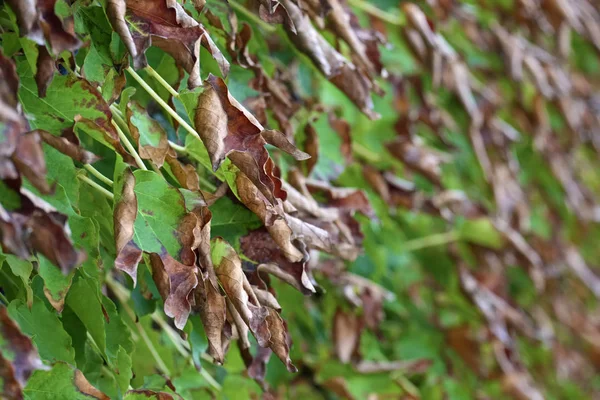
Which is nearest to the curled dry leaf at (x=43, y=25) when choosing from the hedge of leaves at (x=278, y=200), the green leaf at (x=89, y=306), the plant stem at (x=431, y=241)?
the hedge of leaves at (x=278, y=200)

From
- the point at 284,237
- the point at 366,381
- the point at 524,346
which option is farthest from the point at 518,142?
the point at 284,237

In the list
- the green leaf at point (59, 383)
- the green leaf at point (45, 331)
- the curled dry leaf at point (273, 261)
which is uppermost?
the curled dry leaf at point (273, 261)

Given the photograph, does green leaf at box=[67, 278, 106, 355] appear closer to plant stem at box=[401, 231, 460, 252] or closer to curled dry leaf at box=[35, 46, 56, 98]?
curled dry leaf at box=[35, 46, 56, 98]

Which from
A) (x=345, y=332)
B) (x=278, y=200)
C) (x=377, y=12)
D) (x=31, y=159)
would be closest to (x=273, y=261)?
(x=278, y=200)

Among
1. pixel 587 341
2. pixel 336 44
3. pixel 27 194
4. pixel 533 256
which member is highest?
pixel 27 194

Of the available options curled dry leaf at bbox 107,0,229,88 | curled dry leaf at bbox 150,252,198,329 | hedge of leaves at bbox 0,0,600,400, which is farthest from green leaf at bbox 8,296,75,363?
curled dry leaf at bbox 107,0,229,88

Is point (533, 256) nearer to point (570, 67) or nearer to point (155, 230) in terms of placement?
point (570, 67)

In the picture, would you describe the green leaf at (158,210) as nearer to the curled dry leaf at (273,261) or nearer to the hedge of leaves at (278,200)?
the hedge of leaves at (278,200)
